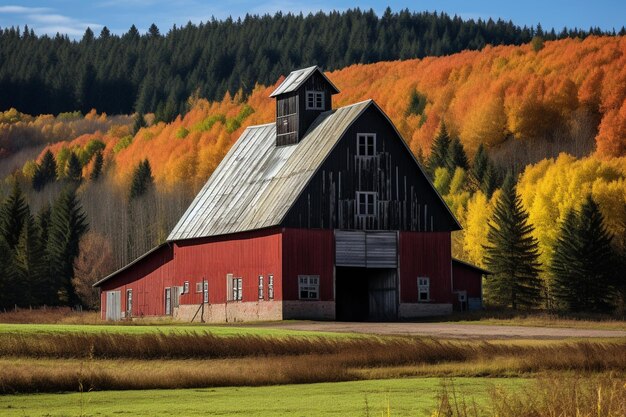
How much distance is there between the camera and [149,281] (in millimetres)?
80000

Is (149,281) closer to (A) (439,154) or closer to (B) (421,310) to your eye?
(B) (421,310)

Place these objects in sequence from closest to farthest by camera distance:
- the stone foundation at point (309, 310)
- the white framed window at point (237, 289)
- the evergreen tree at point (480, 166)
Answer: the stone foundation at point (309, 310)
the white framed window at point (237, 289)
the evergreen tree at point (480, 166)

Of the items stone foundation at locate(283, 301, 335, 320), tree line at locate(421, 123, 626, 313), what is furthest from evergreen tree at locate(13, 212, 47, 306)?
stone foundation at locate(283, 301, 335, 320)

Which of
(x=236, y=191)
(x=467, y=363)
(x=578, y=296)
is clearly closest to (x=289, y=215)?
(x=236, y=191)

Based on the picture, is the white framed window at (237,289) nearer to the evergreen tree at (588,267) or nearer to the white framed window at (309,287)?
the white framed window at (309,287)

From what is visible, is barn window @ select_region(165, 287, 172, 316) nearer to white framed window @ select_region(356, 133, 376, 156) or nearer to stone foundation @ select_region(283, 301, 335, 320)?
stone foundation @ select_region(283, 301, 335, 320)

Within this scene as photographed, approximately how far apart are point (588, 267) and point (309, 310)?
23607 mm

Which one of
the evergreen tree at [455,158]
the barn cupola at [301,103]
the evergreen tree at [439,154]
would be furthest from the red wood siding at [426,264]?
the evergreen tree at [439,154]

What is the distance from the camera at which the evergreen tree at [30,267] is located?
9662 centimetres

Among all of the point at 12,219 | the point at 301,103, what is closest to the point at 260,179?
the point at 301,103

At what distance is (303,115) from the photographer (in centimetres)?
7325

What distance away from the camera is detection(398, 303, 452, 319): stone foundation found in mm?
67938

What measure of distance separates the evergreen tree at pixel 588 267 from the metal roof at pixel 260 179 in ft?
66.0

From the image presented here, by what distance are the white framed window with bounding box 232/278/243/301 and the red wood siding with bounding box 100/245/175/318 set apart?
7.76m
